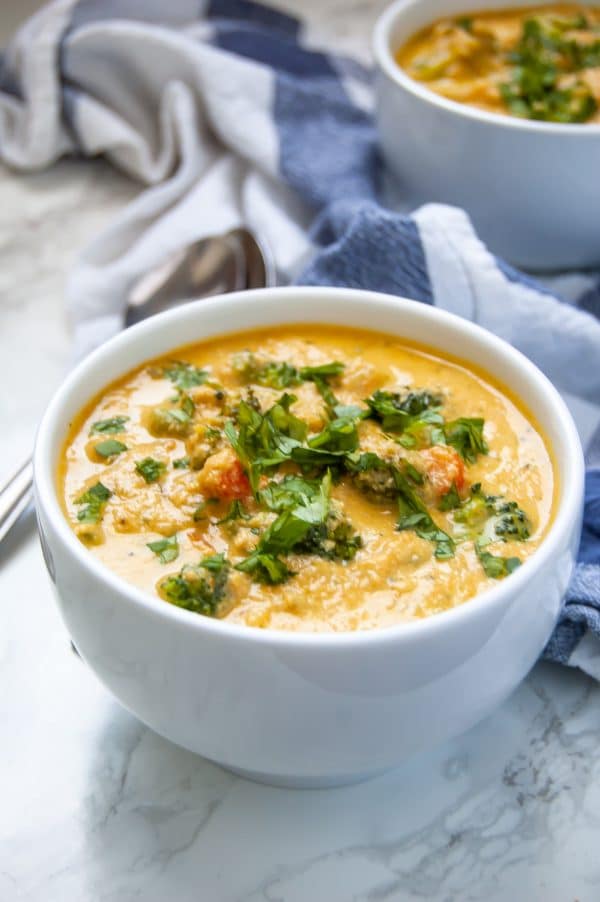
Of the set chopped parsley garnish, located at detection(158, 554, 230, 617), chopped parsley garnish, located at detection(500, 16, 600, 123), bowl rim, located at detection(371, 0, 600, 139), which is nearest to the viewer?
chopped parsley garnish, located at detection(158, 554, 230, 617)

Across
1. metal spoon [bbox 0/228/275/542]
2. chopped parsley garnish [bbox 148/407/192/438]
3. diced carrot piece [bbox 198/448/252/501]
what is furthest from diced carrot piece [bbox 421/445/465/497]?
metal spoon [bbox 0/228/275/542]

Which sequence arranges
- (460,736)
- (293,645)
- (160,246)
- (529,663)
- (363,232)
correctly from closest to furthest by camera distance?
1. (293,645)
2. (529,663)
3. (460,736)
4. (363,232)
5. (160,246)

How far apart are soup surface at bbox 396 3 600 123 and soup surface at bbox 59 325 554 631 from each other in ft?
3.67

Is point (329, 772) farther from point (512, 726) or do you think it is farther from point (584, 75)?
point (584, 75)

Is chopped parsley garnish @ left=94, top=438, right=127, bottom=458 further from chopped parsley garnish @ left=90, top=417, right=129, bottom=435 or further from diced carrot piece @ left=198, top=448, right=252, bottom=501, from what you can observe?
diced carrot piece @ left=198, top=448, right=252, bottom=501

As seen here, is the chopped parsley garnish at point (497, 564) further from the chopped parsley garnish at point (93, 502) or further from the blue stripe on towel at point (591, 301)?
the blue stripe on towel at point (591, 301)

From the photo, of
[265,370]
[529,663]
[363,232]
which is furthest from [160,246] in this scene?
[529,663]

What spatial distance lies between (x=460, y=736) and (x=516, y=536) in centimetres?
37

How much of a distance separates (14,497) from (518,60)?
181cm

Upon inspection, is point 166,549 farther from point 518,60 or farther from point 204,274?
point 518,60

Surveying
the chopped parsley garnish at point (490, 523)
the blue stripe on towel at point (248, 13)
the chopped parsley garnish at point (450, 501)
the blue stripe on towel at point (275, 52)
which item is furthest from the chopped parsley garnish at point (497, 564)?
the blue stripe on towel at point (248, 13)

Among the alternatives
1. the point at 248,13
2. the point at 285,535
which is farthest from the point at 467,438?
the point at 248,13

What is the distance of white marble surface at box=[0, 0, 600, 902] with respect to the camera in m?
1.73

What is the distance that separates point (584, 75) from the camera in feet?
9.96
